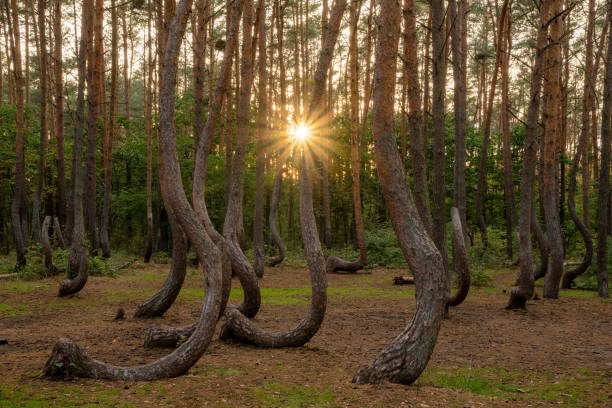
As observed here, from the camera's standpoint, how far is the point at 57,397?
422 centimetres

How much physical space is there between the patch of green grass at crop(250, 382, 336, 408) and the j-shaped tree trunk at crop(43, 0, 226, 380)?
843 mm

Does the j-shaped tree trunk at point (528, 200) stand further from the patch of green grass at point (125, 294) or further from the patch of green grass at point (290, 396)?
Result: the patch of green grass at point (125, 294)

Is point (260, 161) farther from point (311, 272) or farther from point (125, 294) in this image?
point (311, 272)

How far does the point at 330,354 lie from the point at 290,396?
6.81ft

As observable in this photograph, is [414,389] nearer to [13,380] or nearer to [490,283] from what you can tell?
[13,380]

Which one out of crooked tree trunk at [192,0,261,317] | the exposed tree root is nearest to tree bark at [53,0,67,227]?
the exposed tree root

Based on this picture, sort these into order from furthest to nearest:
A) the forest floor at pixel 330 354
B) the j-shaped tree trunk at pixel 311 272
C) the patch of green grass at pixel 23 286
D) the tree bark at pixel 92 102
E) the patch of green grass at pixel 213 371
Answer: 1. the tree bark at pixel 92 102
2. the patch of green grass at pixel 23 286
3. the j-shaped tree trunk at pixel 311 272
4. the patch of green grass at pixel 213 371
5. the forest floor at pixel 330 354

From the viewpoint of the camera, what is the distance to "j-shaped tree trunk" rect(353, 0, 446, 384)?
4.78 metres

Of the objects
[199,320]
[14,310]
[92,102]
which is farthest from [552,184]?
[14,310]

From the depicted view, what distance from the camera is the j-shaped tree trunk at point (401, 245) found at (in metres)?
4.78

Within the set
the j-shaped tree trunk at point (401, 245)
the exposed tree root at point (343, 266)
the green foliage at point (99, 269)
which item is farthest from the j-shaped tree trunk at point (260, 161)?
the j-shaped tree trunk at point (401, 245)

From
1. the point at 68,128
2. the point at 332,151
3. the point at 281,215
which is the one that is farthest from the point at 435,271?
the point at 68,128

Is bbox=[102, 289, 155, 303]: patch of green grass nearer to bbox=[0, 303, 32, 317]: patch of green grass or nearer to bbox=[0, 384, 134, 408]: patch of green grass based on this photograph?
bbox=[0, 303, 32, 317]: patch of green grass

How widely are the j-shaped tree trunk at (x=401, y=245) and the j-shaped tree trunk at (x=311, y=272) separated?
1.55m
